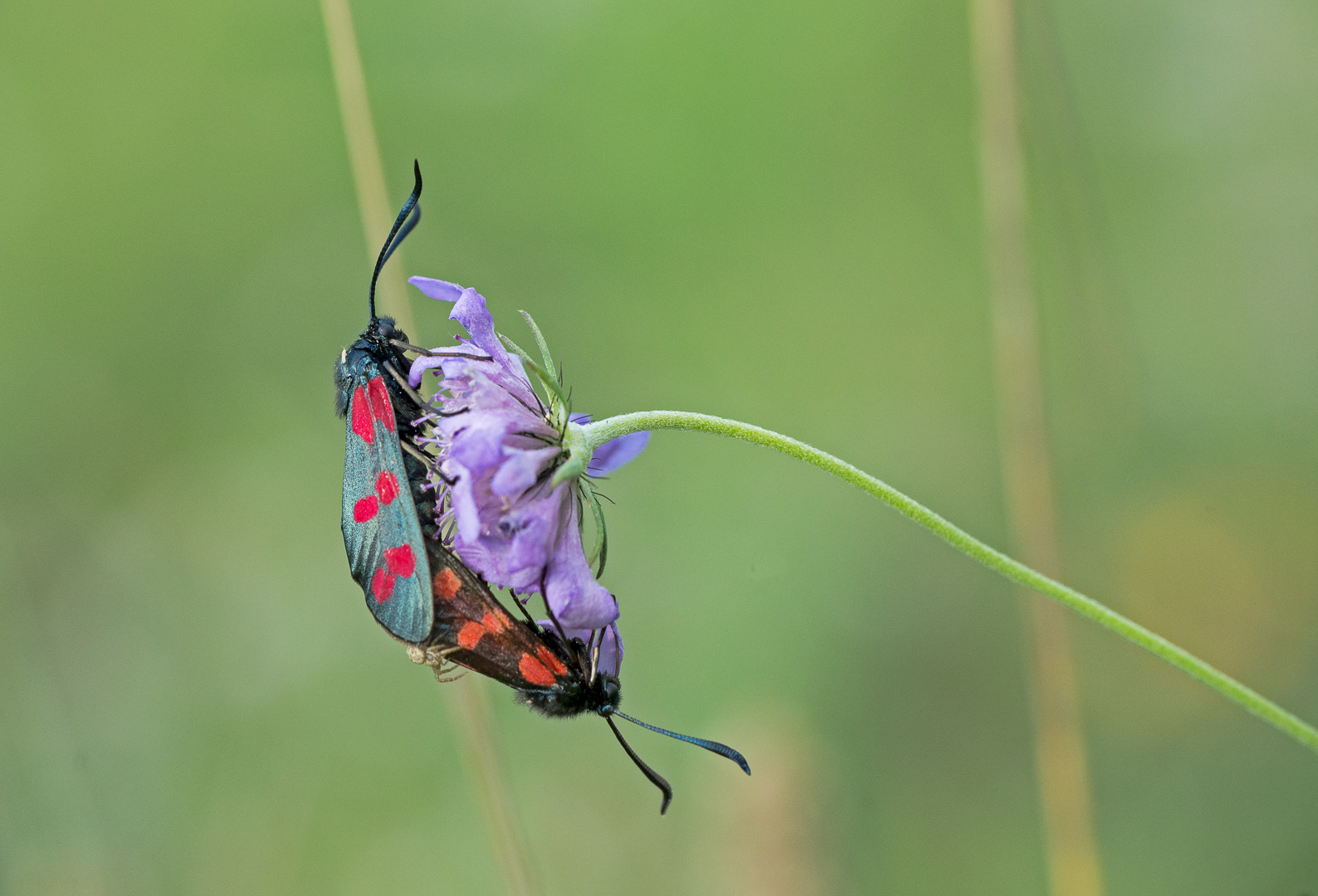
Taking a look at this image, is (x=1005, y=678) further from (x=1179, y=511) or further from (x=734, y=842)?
(x=734, y=842)

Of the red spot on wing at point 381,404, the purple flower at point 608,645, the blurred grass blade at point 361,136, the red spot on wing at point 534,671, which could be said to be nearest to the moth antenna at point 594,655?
the purple flower at point 608,645

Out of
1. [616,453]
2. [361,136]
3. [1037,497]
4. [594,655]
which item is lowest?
[1037,497]

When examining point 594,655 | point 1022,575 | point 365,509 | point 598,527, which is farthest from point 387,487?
point 1022,575

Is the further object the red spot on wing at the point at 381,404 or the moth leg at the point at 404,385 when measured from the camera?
the moth leg at the point at 404,385

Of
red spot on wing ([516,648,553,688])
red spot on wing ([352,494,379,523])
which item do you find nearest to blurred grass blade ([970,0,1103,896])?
red spot on wing ([516,648,553,688])

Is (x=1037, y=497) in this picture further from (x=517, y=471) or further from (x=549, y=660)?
(x=517, y=471)

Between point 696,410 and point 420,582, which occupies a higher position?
point 420,582

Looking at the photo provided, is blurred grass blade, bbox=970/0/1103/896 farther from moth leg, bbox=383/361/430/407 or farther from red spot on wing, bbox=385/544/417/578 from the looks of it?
red spot on wing, bbox=385/544/417/578

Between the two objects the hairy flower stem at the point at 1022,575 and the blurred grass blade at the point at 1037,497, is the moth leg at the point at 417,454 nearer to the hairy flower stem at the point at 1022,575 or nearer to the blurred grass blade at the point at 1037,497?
the hairy flower stem at the point at 1022,575
